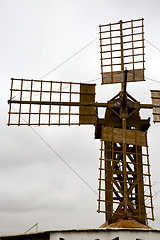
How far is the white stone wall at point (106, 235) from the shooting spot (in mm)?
13174

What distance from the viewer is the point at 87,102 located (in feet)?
60.2

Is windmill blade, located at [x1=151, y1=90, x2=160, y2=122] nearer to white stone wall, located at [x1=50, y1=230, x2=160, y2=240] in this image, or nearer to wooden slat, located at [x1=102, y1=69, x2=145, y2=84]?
wooden slat, located at [x1=102, y1=69, x2=145, y2=84]

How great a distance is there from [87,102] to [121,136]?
264cm

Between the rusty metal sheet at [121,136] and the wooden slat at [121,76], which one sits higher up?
the wooden slat at [121,76]

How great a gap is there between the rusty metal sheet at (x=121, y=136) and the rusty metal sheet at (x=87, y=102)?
1.29 metres

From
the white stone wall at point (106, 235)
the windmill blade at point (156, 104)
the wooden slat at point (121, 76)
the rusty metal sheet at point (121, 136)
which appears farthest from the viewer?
the wooden slat at point (121, 76)

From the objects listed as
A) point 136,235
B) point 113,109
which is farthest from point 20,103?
point 136,235

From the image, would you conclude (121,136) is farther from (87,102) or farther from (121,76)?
(121,76)

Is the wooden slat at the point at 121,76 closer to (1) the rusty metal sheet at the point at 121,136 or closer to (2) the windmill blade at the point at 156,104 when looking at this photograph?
(2) the windmill blade at the point at 156,104

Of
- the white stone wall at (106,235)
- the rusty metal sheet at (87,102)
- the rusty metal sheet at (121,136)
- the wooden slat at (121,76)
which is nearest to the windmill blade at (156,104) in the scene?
the wooden slat at (121,76)

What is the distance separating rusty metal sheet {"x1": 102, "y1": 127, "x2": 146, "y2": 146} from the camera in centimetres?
1695

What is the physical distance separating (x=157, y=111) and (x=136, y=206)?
16.0 feet

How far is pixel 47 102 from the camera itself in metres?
18.3

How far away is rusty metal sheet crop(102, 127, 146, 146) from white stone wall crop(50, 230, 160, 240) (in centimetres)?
478
